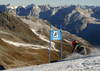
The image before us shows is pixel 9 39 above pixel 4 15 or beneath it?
beneath

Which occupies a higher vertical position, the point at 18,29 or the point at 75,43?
the point at 75,43

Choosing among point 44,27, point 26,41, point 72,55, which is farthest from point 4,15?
point 72,55

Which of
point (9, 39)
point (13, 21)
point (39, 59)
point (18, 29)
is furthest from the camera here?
point (13, 21)

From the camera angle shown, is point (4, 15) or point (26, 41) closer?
point (26, 41)

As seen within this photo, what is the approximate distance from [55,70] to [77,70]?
1354 mm

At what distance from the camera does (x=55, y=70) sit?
1042 centimetres

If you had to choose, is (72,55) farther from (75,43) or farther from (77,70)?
(77,70)

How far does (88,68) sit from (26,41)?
310 feet

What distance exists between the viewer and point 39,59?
69.9m

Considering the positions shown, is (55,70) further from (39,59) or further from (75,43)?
(39,59)

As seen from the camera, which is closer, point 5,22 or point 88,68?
point 88,68

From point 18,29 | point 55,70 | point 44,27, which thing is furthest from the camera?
point 44,27

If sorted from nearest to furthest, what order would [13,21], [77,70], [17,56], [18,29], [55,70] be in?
1. [77,70]
2. [55,70]
3. [17,56]
4. [18,29]
5. [13,21]

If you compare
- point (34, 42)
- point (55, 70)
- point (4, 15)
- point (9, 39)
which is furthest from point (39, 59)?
point (4, 15)
